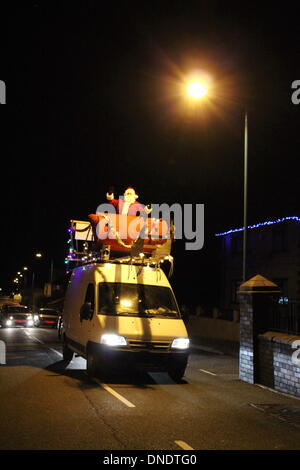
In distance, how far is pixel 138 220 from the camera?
1264cm

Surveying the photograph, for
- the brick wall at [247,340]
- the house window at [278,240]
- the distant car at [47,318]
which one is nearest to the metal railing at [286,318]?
the brick wall at [247,340]

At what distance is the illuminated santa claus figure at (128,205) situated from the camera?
13.3m

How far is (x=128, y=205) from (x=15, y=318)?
923 inches

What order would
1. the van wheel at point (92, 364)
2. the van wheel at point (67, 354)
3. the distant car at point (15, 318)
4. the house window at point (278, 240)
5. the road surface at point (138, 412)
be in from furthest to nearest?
1. the distant car at point (15, 318)
2. the house window at point (278, 240)
3. the van wheel at point (67, 354)
4. the van wheel at point (92, 364)
5. the road surface at point (138, 412)

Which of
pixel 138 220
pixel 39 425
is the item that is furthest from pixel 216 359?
pixel 39 425

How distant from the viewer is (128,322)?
11359mm

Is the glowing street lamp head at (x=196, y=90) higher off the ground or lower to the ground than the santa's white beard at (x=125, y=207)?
higher

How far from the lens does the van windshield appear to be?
11.8 m

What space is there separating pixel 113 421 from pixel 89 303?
445 centimetres

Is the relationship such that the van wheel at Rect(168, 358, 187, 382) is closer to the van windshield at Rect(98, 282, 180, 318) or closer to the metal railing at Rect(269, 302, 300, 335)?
the van windshield at Rect(98, 282, 180, 318)

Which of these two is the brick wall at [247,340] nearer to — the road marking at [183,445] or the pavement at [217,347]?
the road marking at [183,445]

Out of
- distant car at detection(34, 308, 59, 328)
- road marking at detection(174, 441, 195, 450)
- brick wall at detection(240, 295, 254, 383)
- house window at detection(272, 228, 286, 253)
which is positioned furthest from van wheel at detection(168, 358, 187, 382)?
distant car at detection(34, 308, 59, 328)

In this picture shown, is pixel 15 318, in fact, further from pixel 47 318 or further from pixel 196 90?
pixel 196 90
